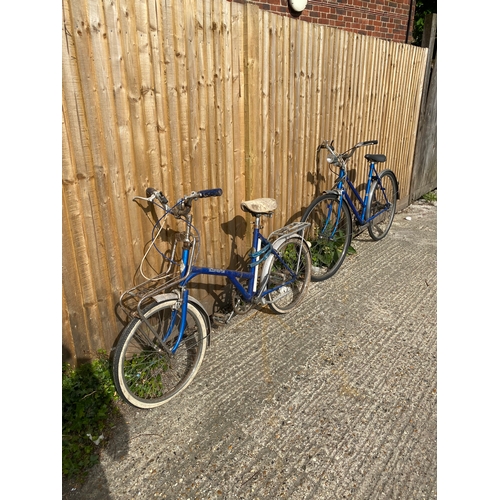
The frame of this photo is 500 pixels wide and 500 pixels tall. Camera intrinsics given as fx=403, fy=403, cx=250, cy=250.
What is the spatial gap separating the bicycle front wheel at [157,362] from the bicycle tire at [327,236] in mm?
1839

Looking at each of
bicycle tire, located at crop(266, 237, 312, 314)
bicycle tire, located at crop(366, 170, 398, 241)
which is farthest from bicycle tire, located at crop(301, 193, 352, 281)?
bicycle tire, located at crop(366, 170, 398, 241)

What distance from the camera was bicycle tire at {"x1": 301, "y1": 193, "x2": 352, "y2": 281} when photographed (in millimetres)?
4320

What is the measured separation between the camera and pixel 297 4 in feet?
16.2

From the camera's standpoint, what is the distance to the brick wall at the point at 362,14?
5105 mm

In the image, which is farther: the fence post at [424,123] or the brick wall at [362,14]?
the fence post at [424,123]

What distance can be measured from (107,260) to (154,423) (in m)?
1.03

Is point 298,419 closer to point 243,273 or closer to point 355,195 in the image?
point 243,273

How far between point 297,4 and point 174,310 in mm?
4265

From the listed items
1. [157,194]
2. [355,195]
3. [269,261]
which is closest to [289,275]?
[269,261]

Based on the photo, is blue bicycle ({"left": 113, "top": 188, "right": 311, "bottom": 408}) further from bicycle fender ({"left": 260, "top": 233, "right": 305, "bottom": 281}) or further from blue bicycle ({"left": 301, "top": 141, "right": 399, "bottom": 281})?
blue bicycle ({"left": 301, "top": 141, "right": 399, "bottom": 281})

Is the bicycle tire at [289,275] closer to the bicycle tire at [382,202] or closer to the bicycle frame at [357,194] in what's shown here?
the bicycle frame at [357,194]

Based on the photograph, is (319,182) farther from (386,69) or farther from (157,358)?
(157,358)

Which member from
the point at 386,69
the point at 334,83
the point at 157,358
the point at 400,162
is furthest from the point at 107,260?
the point at 400,162

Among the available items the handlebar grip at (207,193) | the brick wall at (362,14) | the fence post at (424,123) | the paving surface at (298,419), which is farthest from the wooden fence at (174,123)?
the fence post at (424,123)
